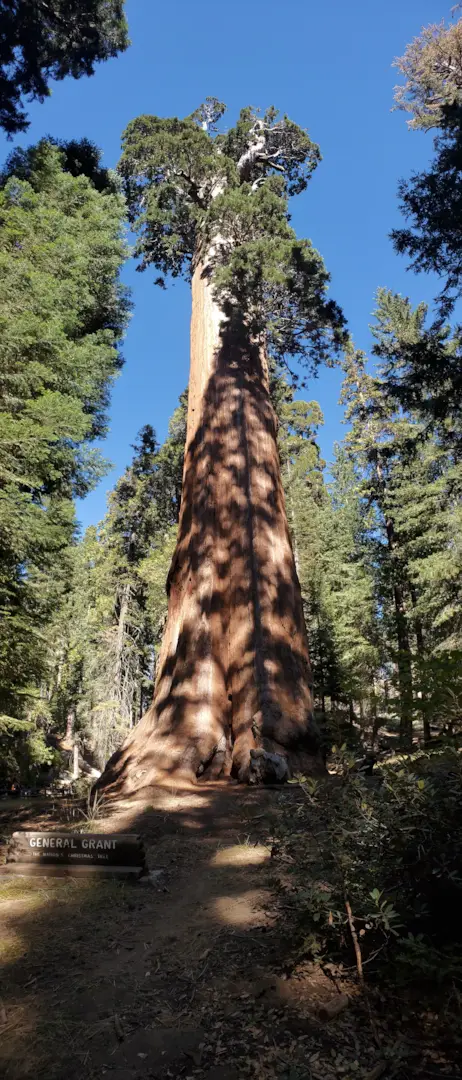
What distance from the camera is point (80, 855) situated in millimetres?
4426

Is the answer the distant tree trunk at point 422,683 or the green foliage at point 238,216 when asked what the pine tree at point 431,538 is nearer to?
the distant tree trunk at point 422,683

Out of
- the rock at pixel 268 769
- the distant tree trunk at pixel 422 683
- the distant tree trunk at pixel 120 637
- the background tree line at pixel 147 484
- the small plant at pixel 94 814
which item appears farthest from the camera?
the distant tree trunk at pixel 120 637

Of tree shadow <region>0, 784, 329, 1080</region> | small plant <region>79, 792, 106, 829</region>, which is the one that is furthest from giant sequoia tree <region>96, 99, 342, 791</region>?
tree shadow <region>0, 784, 329, 1080</region>

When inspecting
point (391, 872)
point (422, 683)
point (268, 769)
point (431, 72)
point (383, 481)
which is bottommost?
point (391, 872)

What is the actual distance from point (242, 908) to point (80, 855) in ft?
4.79

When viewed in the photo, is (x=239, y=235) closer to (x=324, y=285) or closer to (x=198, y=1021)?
(x=324, y=285)

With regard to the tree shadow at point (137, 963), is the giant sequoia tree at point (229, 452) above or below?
above

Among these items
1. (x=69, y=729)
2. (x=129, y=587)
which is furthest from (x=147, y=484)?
(x=69, y=729)

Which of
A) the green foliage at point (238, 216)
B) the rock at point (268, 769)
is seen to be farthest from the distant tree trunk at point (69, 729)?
the rock at point (268, 769)

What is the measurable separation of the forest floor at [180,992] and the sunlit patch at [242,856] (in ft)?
0.35

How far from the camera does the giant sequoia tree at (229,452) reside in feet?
25.1

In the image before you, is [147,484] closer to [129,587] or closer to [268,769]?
[129,587]

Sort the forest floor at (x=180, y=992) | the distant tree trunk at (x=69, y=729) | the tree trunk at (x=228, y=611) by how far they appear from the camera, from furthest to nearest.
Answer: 1. the distant tree trunk at (x=69, y=729)
2. the tree trunk at (x=228, y=611)
3. the forest floor at (x=180, y=992)

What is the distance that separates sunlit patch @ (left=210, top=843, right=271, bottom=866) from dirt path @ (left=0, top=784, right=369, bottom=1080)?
0.08 feet
